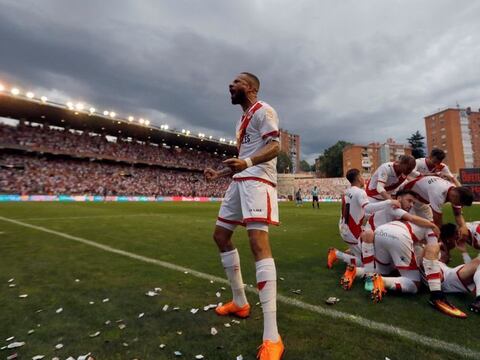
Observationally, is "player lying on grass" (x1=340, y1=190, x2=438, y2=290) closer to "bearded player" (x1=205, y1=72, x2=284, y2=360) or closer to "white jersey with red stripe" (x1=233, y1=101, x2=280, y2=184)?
"bearded player" (x1=205, y1=72, x2=284, y2=360)

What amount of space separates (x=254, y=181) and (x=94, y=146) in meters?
50.5

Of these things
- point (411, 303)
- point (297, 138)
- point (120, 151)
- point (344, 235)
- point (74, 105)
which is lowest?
point (411, 303)

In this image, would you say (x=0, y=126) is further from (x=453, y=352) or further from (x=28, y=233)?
(x=453, y=352)

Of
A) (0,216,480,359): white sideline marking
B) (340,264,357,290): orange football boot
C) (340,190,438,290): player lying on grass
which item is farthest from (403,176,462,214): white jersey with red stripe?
(0,216,480,359): white sideline marking

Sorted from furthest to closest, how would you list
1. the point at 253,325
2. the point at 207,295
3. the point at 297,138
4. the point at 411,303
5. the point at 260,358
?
the point at 297,138 < the point at 207,295 < the point at 411,303 < the point at 253,325 < the point at 260,358

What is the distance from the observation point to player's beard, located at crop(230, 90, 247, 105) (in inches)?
112

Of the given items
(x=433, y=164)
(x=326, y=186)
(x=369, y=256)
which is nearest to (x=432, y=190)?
(x=369, y=256)

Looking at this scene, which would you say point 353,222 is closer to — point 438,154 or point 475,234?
point 475,234

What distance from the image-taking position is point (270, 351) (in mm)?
2055

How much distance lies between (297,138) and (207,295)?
489 feet

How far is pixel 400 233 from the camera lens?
11.6ft

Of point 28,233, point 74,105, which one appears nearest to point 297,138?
point 74,105

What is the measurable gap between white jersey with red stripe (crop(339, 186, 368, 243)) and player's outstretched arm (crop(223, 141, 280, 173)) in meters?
2.72

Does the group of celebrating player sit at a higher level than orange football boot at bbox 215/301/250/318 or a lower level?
higher
